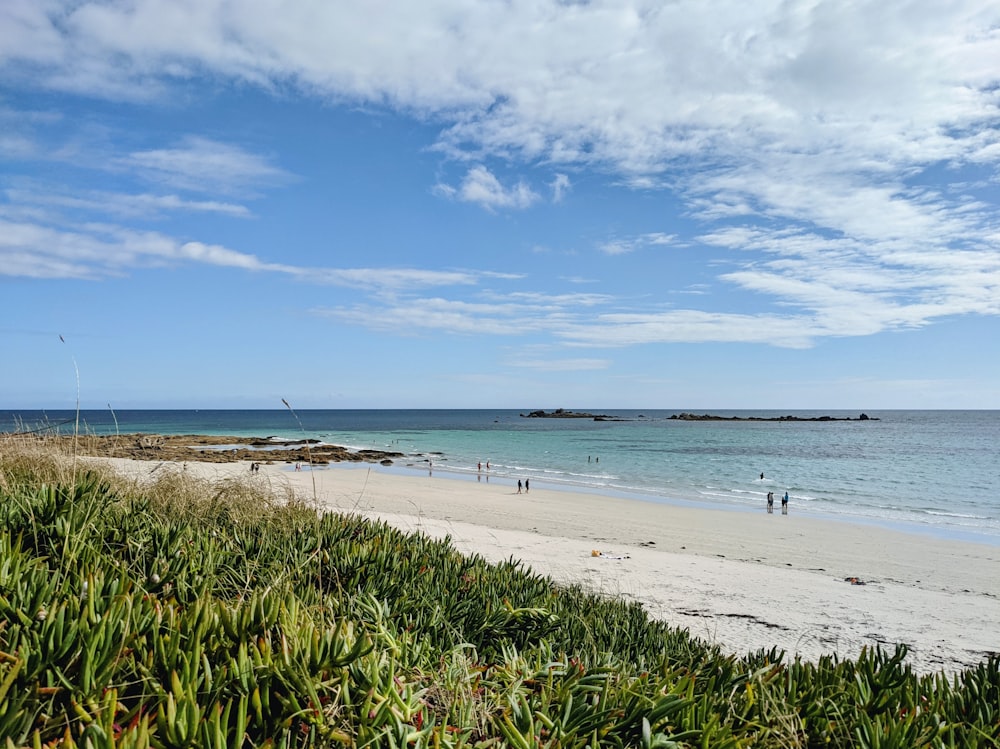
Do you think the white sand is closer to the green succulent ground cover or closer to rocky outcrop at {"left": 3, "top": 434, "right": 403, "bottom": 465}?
the green succulent ground cover

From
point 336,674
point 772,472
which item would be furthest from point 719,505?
point 336,674

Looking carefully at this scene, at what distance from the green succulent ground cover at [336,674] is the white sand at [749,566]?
Result: 2.29 m

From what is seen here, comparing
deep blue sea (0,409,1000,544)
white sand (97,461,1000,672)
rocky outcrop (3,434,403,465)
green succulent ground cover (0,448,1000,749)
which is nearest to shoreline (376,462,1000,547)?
deep blue sea (0,409,1000,544)

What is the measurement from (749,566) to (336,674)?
14.5 meters

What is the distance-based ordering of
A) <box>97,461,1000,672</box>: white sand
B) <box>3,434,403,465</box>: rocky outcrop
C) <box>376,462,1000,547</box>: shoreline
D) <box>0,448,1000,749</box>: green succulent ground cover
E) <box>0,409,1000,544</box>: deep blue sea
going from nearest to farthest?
<box>0,448,1000,749</box>: green succulent ground cover < <box>97,461,1000,672</box>: white sand < <box>376,462,1000,547</box>: shoreline < <box>0,409,1000,544</box>: deep blue sea < <box>3,434,403,465</box>: rocky outcrop

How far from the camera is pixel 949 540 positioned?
68.5 feet

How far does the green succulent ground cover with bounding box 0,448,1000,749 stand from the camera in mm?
2047

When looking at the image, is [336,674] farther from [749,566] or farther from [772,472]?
[772,472]

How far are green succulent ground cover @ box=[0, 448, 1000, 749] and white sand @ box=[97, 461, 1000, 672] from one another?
90.2 inches

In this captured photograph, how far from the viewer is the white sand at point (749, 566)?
9359mm

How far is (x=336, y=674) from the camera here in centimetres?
234

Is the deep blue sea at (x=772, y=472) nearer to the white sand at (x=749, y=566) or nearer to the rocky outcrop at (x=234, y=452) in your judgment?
the rocky outcrop at (x=234, y=452)

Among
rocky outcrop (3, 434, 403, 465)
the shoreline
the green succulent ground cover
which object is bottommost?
the shoreline

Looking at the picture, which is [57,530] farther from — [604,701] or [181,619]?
[604,701]
